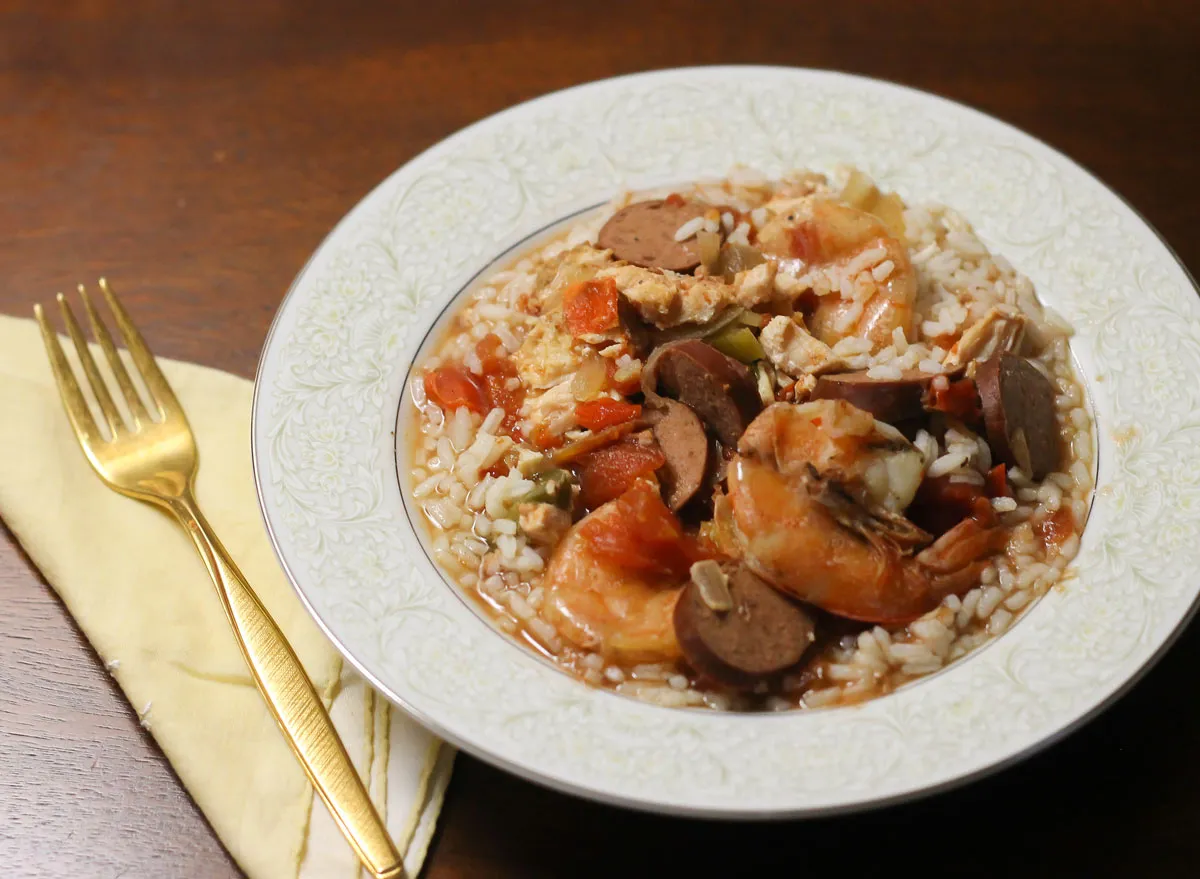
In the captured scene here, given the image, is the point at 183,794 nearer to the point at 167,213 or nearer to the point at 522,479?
the point at 522,479

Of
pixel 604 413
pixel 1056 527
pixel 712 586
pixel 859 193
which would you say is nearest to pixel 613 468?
pixel 604 413

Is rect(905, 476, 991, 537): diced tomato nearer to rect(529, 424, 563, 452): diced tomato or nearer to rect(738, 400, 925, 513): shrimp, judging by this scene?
rect(738, 400, 925, 513): shrimp

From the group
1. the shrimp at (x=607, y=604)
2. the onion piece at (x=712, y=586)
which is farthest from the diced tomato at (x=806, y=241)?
the onion piece at (x=712, y=586)

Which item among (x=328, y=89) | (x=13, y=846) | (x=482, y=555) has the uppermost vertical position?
(x=328, y=89)

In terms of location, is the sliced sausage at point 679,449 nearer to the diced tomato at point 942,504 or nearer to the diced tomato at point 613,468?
the diced tomato at point 613,468

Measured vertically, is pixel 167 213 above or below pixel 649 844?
above

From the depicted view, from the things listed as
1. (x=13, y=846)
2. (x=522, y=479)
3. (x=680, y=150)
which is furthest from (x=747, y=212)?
(x=13, y=846)

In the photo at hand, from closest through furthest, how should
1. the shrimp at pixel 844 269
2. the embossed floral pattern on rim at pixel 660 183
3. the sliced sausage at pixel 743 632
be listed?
the embossed floral pattern on rim at pixel 660 183, the sliced sausage at pixel 743 632, the shrimp at pixel 844 269
